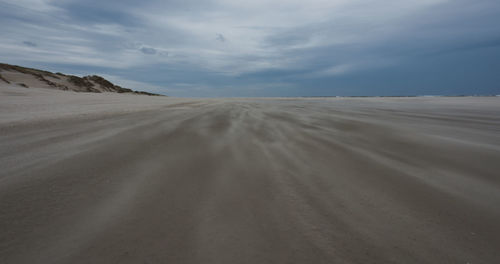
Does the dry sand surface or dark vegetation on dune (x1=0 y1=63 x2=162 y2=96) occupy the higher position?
dark vegetation on dune (x1=0 y1=63 x2=162 y2=96)

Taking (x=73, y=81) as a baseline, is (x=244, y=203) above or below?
below

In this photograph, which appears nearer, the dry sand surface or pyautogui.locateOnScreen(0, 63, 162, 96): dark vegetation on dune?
the dry sand surface

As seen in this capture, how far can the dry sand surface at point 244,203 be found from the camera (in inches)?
33.3

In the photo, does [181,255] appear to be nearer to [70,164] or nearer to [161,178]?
[161,178]

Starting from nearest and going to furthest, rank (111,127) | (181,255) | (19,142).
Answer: (181,255) < (19,142) < (111,127)

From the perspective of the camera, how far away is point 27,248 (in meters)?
0.82

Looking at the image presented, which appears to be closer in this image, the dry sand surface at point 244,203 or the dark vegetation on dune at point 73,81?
the dry sand surface at point 244,203

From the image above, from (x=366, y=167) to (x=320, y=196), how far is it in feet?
2.51

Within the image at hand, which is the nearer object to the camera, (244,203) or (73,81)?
(244,203)

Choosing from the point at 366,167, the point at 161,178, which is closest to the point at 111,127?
the point at 161,178

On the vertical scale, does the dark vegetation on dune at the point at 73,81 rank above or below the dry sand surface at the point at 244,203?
above

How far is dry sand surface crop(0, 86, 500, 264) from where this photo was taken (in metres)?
0.84

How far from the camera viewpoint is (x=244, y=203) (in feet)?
3.94

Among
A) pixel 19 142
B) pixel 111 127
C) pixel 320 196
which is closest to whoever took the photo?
pixel 320 196
